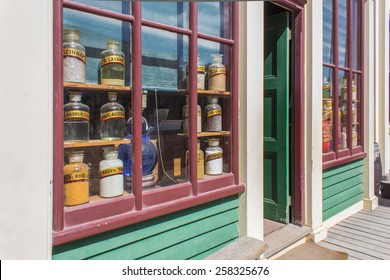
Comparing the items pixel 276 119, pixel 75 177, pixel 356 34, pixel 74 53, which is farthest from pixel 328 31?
pixel 75 177

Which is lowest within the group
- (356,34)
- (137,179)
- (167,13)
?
(137,179)

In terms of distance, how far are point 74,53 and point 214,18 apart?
1108mm

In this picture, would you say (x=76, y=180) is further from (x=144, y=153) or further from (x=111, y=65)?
(x=111, y=65)

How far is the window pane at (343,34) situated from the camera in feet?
12.4

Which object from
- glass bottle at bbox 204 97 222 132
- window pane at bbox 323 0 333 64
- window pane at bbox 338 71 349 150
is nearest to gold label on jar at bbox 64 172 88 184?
glass bottle at bbox 204 97 222 132

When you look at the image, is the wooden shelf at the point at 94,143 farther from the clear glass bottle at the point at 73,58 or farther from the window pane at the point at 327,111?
the window pane at the point at 327,111

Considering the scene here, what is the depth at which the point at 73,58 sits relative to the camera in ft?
5.35

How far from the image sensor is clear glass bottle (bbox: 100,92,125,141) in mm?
1806

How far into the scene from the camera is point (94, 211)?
163cm
